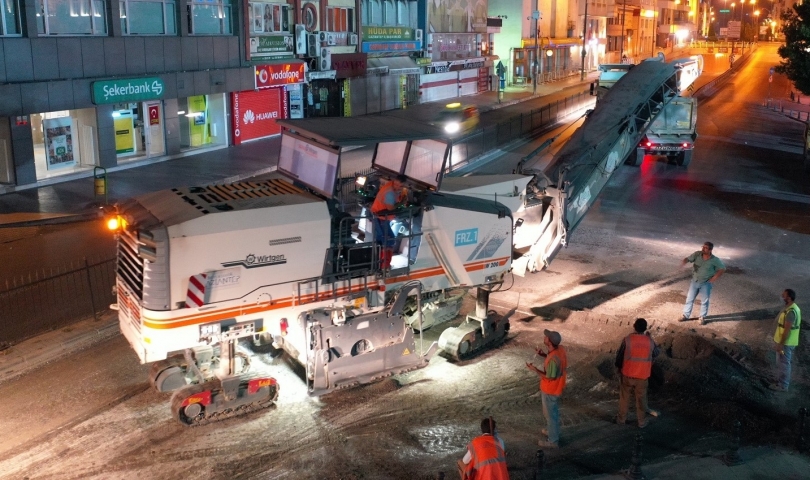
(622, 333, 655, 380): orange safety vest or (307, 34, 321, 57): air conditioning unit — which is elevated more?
(307, 34, 321, 57): air conditioning unit

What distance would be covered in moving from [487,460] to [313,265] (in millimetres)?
3975

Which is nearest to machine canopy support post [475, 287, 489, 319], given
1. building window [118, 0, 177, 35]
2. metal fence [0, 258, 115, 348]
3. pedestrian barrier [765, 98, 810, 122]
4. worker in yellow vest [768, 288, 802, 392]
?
worker in yellow vest [768, 288, 802, 392]

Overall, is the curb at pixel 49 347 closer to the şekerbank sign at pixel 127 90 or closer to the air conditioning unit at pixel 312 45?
the şekerbank sign at pixel 127 90

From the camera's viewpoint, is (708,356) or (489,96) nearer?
(708,356)

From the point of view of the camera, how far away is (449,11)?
50.6 m

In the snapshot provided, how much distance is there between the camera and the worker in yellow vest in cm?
1136

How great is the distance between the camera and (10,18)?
23188mm

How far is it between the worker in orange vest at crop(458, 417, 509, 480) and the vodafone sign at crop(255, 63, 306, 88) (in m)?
28.7

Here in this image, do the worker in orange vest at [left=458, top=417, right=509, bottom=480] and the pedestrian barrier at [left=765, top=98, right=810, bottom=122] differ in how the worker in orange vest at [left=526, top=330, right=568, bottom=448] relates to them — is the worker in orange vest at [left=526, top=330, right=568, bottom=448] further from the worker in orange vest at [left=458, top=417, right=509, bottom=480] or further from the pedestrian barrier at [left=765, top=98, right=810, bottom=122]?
the pedestrian barrier at [left=765, top=98, right=810, bottom=122]

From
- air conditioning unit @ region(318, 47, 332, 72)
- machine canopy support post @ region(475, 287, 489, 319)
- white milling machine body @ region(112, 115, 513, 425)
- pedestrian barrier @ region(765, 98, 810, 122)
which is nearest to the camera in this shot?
white milling machine body @ region(112, 115, 513, 425)

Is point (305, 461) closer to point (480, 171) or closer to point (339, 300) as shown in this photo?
point (339, 300)

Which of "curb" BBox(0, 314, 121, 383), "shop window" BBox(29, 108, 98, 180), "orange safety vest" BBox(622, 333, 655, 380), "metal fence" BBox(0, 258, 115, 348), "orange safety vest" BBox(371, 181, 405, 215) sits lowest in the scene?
"curb" BBox(0, 314, 121, 383)

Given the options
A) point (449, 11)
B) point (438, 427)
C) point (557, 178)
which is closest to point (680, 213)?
point (557, 178)

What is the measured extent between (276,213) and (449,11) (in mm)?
43313
